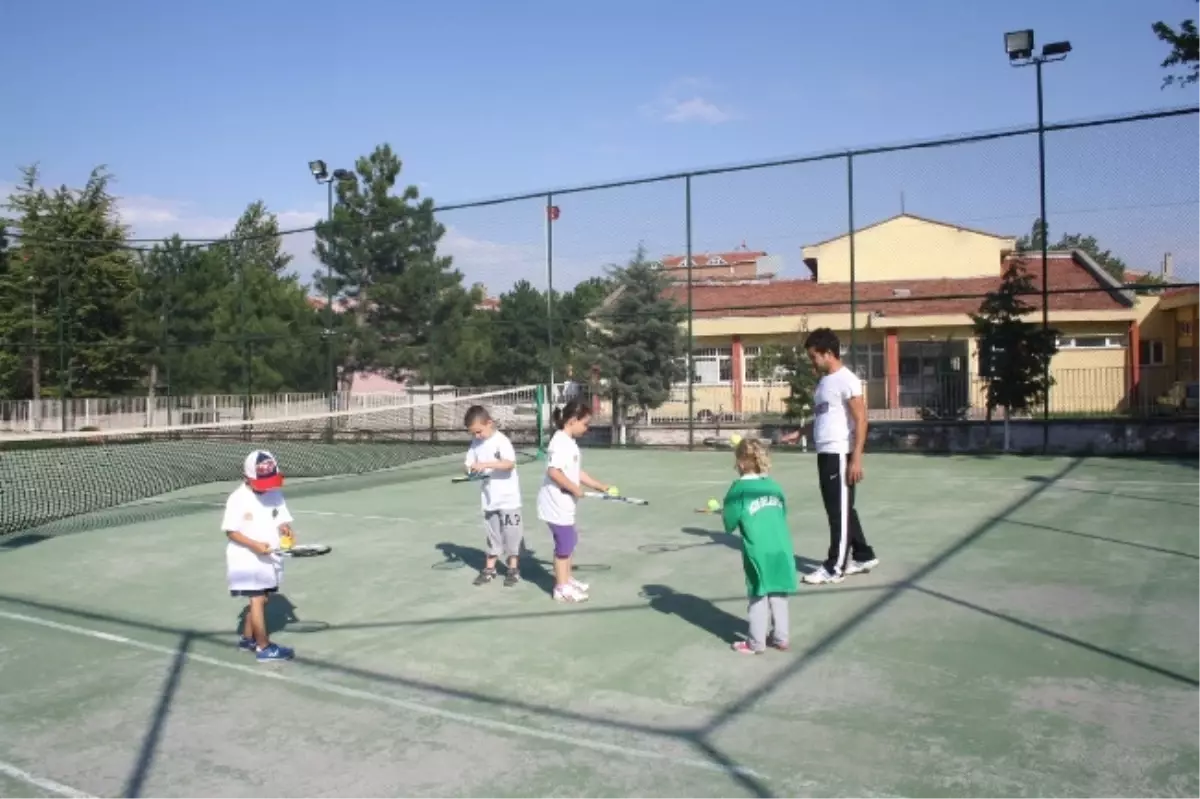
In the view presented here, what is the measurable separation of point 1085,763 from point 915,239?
26750 mm

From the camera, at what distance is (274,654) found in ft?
19.1

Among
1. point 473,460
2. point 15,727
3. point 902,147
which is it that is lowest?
point 15,727

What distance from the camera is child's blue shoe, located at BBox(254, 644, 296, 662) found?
229 inches

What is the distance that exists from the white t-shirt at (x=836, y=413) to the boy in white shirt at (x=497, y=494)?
240cm

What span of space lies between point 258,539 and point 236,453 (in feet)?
53.5

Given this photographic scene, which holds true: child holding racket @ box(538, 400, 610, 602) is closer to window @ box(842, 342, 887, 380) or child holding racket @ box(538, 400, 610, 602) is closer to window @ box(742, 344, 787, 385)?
window @ box(742, 344, 787, 385)

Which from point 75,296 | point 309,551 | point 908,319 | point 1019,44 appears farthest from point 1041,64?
point 75,296

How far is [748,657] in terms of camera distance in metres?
5.60

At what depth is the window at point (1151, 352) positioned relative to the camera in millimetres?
29272

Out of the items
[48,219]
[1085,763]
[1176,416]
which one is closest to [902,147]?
[1176,416]

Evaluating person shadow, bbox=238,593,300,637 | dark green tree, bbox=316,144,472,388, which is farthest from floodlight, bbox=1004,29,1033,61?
person shadow, bbox=238,593,300,637

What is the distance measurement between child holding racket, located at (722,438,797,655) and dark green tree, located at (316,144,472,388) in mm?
17028

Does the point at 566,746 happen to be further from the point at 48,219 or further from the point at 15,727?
the point at 48,219

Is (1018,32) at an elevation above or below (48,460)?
above
